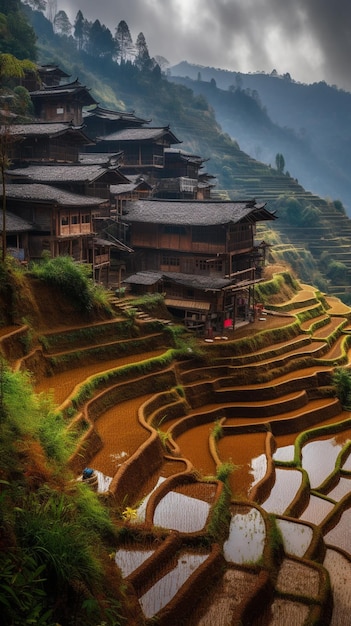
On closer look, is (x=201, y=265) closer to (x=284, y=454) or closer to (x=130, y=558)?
(x=284, y=454)

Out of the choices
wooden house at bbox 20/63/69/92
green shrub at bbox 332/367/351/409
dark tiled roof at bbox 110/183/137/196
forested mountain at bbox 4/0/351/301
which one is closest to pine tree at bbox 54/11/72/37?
forested mountain at bbox 4/0/351/301

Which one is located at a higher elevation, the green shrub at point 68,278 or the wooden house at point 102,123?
the wooden house at point 102,123

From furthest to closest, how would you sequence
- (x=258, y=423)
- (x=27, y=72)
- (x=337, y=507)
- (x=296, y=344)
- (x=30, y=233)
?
(x=27, y=72), (x=296, y=344), (x=30, y=233), (x=258, y=423), (x=337, y=507)

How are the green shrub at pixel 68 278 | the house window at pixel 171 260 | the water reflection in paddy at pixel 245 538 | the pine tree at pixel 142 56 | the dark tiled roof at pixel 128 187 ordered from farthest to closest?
the pine tree at pixel 142 56 → the dark tiled roof at pixel 128 187 → the house window at pixel 171 260 → the green shrub at pixel 68 278 → the water reflection in paddy at pixel 245 538

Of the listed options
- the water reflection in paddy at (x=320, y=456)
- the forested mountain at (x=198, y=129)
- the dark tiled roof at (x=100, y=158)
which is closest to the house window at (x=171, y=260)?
the dark tiled roof at (x=100, y=158)

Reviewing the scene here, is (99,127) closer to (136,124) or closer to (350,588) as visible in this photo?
(136,124)

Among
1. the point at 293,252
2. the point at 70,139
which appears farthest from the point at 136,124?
the point at 293,252

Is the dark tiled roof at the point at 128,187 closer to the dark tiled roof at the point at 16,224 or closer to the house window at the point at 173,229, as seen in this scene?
the house window at the point at 173,229
